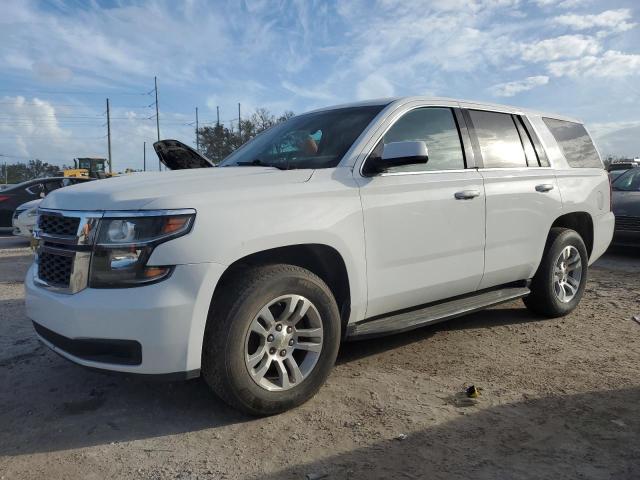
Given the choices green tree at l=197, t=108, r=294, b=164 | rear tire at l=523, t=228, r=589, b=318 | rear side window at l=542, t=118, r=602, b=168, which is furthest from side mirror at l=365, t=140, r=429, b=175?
green tree at l=197, t=108, r=294, b=164

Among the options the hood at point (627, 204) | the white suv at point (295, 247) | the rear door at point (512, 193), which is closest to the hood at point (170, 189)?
the white suv at point (295, 247)

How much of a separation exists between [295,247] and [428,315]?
1.17m

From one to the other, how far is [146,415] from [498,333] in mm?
2992

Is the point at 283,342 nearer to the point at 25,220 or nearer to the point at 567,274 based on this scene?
the point at 567,274

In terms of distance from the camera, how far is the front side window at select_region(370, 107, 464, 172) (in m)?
3.78

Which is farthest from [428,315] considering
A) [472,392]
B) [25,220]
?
[25,220]

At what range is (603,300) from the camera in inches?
229

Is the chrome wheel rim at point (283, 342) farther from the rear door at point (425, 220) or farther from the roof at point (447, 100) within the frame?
the roof at point (447, 100)

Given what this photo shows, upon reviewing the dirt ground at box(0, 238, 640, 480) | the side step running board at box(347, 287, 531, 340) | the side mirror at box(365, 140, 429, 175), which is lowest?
the dirt ground at box(0, 238, 640, 480)

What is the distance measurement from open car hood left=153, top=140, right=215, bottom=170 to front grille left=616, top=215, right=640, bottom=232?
6874 mm

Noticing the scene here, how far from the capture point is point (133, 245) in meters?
2.67

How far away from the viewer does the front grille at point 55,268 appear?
2.86 m

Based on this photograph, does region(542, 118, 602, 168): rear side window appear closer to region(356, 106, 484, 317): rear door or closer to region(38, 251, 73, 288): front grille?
region(356, 106, 484, 317): rear door

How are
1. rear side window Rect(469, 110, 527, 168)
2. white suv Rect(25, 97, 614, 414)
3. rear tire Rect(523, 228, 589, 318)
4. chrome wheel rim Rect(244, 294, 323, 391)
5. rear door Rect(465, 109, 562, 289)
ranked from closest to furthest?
1. white suv Rect(25, 97, 614, 414)
2. chrome wheel rim Rect(244, 294, 323, 391)
3. rear door Rect(465, 109, 562, 289)
4. rear side window Rect(469, 110, 527, 168)
5. rear tire Rect(523, 228, 589, 318)
